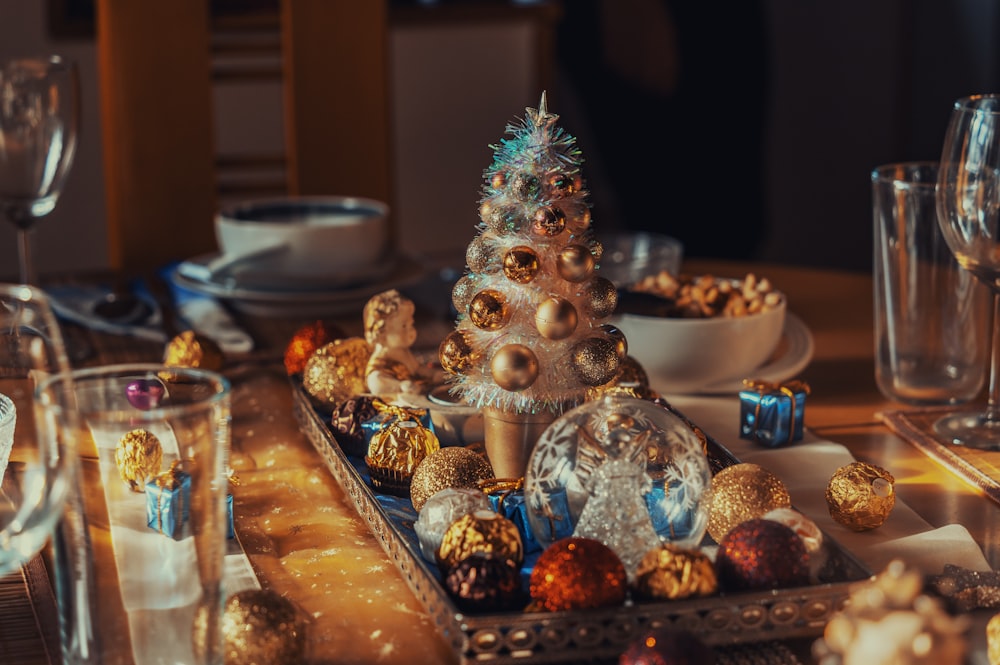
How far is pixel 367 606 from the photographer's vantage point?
60cm

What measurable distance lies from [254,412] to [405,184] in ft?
6.41

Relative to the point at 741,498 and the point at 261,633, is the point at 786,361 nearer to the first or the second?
the point at 741,498

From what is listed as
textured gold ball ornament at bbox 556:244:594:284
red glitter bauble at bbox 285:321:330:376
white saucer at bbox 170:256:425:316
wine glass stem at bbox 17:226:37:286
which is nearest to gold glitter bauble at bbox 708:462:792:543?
textured gold ball ornament at bbox 556:244:594:284

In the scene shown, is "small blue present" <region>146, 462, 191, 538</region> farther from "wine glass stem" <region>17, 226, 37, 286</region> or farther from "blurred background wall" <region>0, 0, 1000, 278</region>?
"blurred background wall" <region>0, 0, 1000, 278</region>

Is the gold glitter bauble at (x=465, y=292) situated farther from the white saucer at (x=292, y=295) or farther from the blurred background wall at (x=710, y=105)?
the blurred background wall at (x=710, y=105)

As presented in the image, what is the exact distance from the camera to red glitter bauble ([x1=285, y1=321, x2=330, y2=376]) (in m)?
0.95

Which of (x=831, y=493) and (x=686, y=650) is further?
(x=831, y=493)

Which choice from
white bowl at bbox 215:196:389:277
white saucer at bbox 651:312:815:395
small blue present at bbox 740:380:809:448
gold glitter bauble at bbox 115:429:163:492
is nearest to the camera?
gold glitter bauble at bbox 115:429:163:492

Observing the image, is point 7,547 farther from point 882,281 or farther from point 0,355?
point 882,281

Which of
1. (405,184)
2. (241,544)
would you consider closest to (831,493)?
(241,544)

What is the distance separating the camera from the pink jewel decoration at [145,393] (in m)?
0.53

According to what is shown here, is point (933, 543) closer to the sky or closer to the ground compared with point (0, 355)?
closer to the ground

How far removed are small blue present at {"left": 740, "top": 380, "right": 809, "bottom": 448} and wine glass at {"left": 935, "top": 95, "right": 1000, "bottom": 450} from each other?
107mm

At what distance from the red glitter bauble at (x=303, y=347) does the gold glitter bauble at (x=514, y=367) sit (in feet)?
1.02
